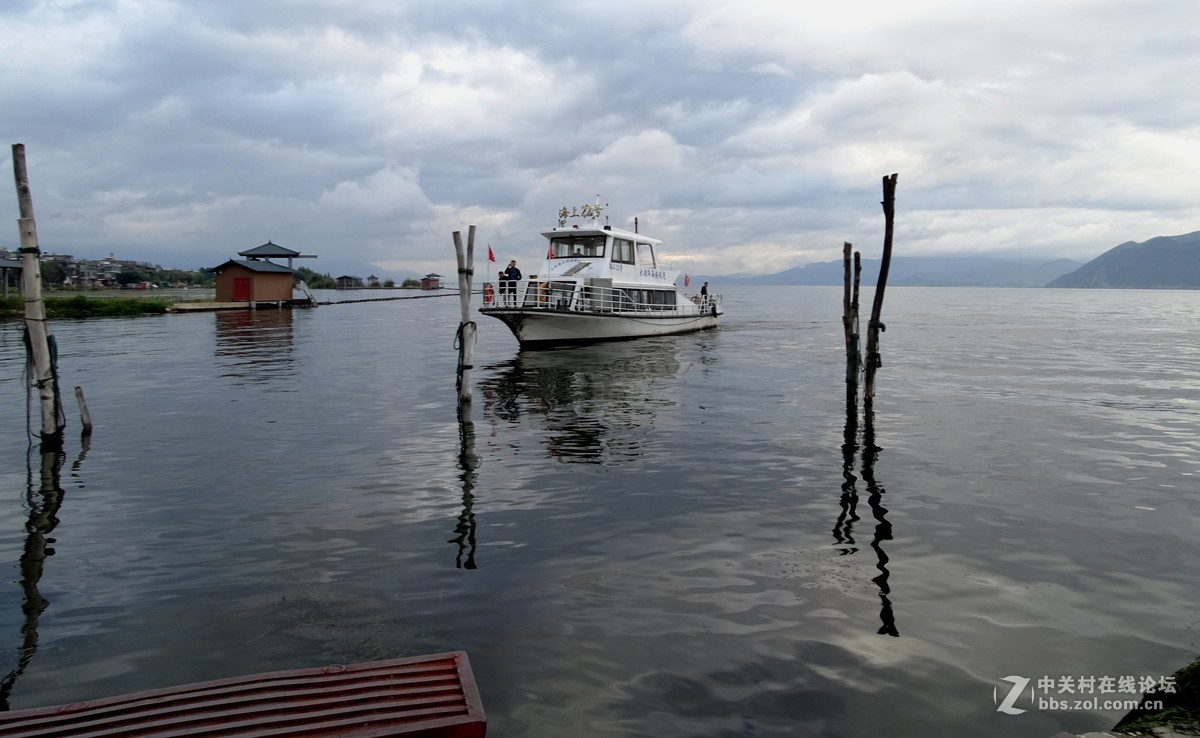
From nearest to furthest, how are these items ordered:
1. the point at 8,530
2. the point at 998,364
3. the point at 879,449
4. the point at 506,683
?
1. the point at 506,683
2. the point at 8,530
3. the point at 879,449
4. the point at 998,364

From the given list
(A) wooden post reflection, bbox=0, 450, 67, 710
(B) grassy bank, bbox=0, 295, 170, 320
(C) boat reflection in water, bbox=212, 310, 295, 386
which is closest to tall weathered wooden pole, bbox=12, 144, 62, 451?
(A) wooden post reflection, bbox=0, 450, 67, 710

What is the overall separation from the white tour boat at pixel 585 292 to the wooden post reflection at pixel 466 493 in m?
13.8

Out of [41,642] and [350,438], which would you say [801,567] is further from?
[350,438]

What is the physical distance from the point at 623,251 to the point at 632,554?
2699 cm

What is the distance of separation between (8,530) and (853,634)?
31.4 ft

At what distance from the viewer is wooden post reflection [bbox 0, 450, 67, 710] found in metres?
6.07

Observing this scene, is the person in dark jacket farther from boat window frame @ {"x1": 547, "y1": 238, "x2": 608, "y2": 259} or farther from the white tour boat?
boat window frame @ {"x1": 547, "y1": 238, "x2": 608, "y2": 259}

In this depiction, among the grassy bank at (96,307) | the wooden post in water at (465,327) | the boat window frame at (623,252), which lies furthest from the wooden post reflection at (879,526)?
the grassy bank at (96,307)

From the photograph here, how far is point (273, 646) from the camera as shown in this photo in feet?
20.5

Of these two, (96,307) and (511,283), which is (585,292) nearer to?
(511,283)

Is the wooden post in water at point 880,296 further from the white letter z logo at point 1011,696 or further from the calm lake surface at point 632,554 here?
the white letter z logo at point 1011,696

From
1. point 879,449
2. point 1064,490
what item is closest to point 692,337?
point 879,449

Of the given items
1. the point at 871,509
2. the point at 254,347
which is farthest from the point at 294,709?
the point at 254,347

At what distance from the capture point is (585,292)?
32.2 meters
